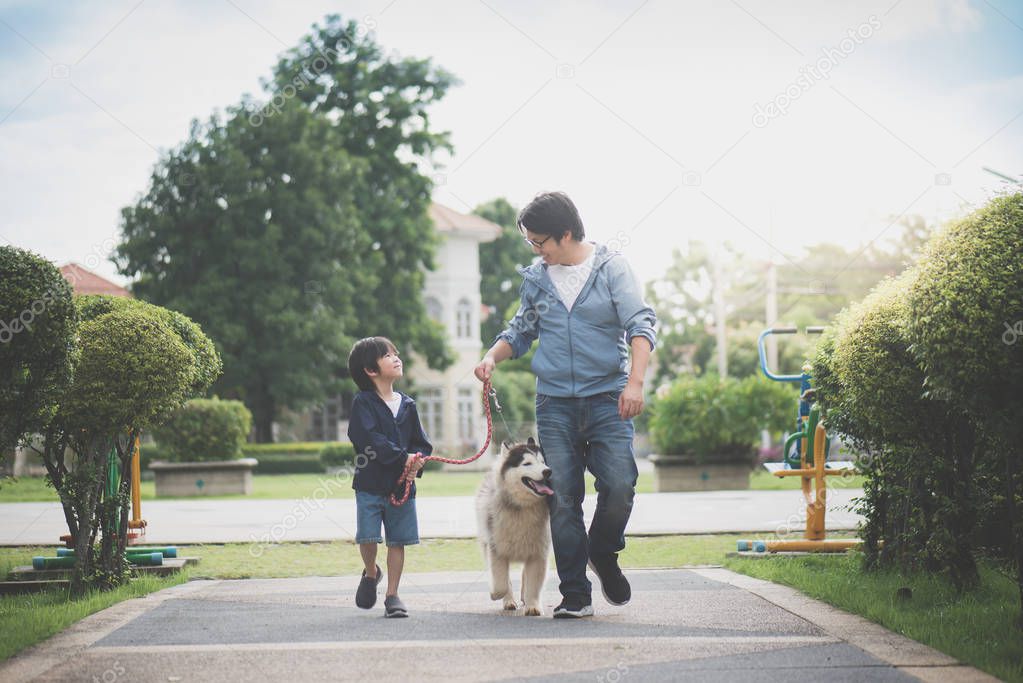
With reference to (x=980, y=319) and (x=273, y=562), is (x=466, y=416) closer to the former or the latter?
(x=273, y=562)

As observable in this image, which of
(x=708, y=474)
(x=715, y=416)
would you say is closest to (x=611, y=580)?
(x=715, y=416)

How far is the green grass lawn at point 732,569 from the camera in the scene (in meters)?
5.00

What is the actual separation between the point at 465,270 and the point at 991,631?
4639cm

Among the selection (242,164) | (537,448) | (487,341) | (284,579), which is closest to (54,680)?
(537,448)

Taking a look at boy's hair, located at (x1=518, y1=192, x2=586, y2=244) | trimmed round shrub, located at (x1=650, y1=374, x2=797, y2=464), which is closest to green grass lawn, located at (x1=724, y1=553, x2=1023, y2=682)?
boy's hair, located at (x1=518, y1=192, x2=586, y2=244)

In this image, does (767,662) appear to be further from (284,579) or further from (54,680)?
(284,579)

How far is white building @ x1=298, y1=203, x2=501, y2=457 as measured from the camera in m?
49.4

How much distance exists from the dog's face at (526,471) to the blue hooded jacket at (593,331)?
33 cm

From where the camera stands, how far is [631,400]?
5.66m

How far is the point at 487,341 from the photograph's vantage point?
61688 millimetres

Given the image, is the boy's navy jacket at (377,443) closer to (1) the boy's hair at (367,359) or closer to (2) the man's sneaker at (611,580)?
(1) the boy's hair at (367,359)

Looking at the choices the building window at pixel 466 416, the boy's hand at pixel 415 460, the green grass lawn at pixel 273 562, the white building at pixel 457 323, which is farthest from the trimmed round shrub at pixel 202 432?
the building window at pixel 466 416

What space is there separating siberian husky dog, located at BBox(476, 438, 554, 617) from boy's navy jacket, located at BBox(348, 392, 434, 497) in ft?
1.69

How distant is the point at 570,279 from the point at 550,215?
1.22 feet
